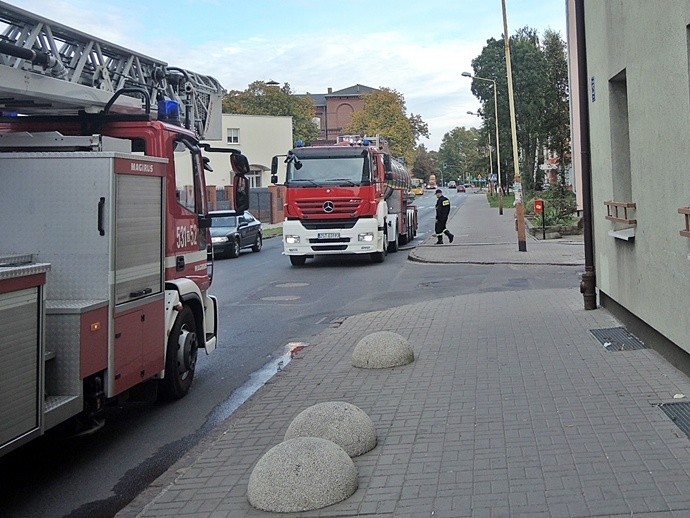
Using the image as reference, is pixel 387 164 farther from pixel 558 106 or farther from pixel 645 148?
Answer: pixel 558 106

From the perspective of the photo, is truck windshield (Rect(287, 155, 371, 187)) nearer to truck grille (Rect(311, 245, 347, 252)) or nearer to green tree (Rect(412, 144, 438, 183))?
truck grille (Rect(311, 245, 347, 252))

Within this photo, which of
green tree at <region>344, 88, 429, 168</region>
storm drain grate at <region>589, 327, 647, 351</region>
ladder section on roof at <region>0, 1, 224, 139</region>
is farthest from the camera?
green tree at <region>344, 88, 429, 168</region>

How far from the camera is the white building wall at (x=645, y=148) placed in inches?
292

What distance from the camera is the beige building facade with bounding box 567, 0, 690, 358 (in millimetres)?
7426

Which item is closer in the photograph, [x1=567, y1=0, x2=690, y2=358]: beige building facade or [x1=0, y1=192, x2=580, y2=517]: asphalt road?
[x1=0, y1=192, x2=580, y2=517]: asphalt road

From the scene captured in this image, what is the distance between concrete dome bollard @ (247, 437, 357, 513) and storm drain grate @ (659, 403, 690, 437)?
2.63 meters

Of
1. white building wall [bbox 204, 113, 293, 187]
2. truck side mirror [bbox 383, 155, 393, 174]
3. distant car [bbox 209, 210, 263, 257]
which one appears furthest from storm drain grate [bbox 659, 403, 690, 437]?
white building wall [bbox 204, 113, 293, 187]

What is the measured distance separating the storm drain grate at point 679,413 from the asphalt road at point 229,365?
3.87 meters

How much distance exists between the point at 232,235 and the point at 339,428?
2101 cm

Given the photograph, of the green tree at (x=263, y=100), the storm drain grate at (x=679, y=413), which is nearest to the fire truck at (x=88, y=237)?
the storm drain grate at (x=679, y=413)

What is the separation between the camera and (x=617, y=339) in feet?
31.7

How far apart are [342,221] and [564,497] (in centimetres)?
1719

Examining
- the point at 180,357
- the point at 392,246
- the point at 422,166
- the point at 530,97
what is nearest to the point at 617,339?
the point at 180,357

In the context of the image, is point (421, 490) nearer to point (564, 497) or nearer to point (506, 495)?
point (506, 495)
